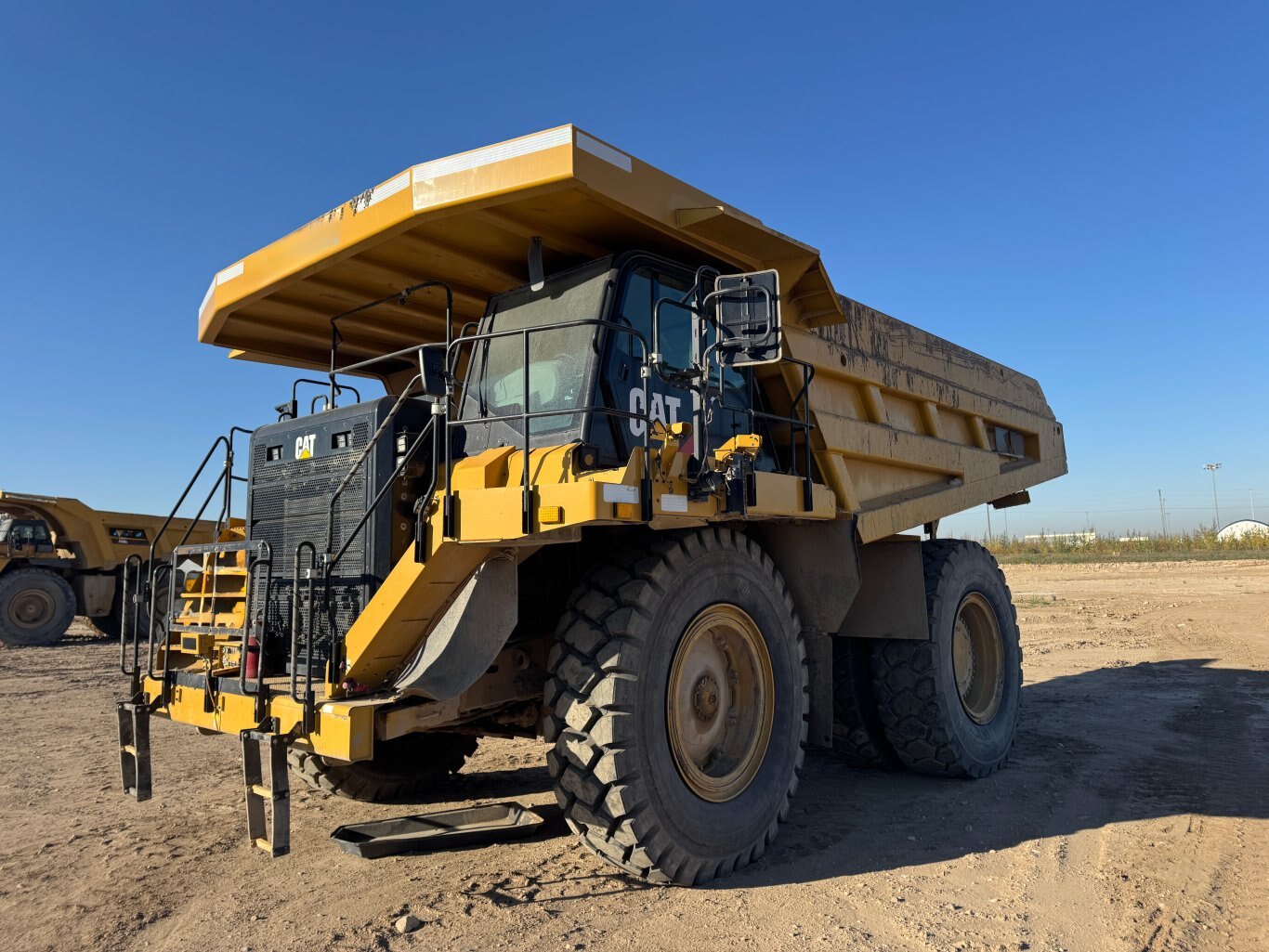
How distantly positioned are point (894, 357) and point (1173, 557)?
1394 inches

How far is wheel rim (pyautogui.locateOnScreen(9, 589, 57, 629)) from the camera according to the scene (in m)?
15.3

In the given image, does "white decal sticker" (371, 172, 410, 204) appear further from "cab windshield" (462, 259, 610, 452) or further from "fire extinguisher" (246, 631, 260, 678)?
"fire extinguisher" (246, 631, 260, 678)

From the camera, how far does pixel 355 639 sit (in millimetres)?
3832

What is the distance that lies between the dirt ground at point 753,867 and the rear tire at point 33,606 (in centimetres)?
968

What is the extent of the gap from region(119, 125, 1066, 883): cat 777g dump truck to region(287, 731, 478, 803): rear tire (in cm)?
2

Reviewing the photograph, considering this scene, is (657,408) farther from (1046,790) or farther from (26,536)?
(26,536)

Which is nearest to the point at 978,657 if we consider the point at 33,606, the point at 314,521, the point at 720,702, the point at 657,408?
the point at 720,702

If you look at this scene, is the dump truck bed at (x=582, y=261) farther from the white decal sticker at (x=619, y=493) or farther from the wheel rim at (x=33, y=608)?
the wheel rim at (x=33, y=608)

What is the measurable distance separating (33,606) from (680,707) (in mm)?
15659

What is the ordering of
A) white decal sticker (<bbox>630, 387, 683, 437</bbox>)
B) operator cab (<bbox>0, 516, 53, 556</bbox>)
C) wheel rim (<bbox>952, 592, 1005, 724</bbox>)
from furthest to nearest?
operator cab (<bbox>0, 516, 53, 556</bbox>), wheel rim (<bbox>952, 592, 1005, 724</bbox>), white decal sticker (<bbox>630, 387, 683, 437</bbox>)

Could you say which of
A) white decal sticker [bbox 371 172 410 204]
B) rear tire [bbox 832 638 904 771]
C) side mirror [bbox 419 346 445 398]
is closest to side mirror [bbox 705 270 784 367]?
side mirror [bbox 419 346 445 398]

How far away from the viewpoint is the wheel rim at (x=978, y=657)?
677 centimetres

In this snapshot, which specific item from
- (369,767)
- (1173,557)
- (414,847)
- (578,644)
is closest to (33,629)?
(369,767)

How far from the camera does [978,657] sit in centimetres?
704
